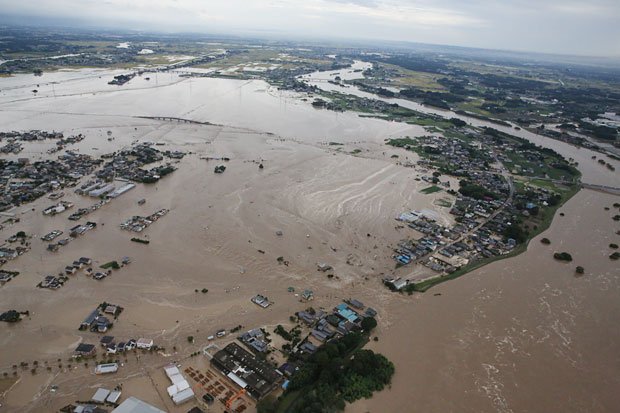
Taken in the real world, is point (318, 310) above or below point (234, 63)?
below

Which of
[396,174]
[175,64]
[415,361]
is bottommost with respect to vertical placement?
[415,361]

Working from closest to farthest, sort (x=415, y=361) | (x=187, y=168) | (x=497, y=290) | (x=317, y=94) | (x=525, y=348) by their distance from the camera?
(x=415, y=361), (x=525, y=348), (x=497, y=290), (x=187, y=168), (x=317, y=94)

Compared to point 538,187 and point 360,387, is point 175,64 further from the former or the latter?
point 360,387

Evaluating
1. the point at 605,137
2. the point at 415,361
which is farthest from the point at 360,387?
the point at 605,137

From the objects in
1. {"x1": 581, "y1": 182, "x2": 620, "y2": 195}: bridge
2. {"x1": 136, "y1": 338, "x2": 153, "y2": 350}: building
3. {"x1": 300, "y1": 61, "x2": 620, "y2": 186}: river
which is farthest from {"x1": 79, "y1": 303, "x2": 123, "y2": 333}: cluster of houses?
{"x1": 300, "y1": 61, "x2": 620, "y2": 186}: river

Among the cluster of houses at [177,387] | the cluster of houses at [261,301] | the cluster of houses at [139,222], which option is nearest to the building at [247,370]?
the cluster of houses at [177,387]

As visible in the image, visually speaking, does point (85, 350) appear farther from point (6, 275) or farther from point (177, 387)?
point (6, 275)

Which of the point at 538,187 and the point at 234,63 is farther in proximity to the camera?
the point at 234,63

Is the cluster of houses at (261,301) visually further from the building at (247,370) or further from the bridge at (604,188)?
the bridge at (604,188)
